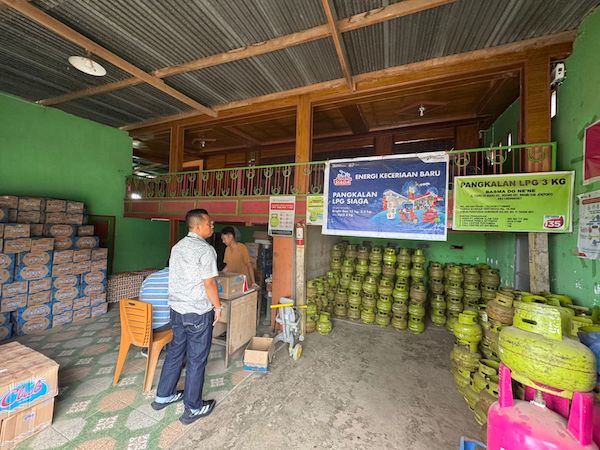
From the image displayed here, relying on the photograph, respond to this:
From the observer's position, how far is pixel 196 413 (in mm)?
2537

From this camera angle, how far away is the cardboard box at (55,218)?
503 cm

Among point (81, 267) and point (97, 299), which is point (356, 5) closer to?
point (81, 267)

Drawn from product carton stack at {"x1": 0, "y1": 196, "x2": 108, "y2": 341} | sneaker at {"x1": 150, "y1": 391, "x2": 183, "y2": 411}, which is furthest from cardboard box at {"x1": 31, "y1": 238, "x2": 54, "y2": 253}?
sneaker at {"x1": 150, "y1": 391, "x2": 183, "y2": 411}

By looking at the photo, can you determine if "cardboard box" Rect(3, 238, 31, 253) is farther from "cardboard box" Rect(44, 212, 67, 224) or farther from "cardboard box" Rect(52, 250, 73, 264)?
"cardboard box" Rect(44, 212, 67, 224)

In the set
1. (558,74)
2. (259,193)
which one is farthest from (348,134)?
(558,74)

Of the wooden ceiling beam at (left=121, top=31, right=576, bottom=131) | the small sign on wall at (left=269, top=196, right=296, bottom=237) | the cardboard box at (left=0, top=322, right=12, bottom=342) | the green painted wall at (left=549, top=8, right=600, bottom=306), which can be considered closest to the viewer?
the green painted wall at (left=549, top=8, right=600, bottom=306)

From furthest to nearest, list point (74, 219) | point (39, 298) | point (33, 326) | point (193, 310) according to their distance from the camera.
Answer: point (74, 219) < point (39, 298) < point (33, 326) < point (193, 310)

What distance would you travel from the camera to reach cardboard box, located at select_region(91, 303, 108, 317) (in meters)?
5.27

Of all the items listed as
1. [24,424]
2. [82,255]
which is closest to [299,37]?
[24,424]

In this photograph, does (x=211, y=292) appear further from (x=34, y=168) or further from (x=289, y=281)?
(x=34, y=168)

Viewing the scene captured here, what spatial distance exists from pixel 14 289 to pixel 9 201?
165 cm

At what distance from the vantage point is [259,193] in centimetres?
538

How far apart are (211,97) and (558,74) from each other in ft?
20.6

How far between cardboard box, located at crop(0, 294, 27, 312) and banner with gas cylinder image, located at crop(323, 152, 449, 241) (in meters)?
5.58
